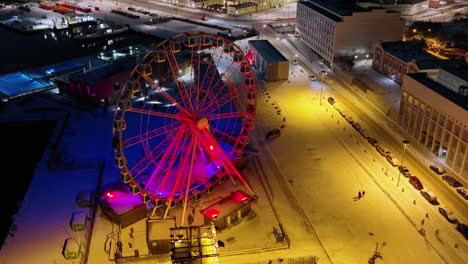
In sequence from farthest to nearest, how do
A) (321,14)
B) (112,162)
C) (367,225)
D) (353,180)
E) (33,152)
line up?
1. (321,14)
2. (33,152)
3. (112,162)
4. (353,180)
5. (367,225)

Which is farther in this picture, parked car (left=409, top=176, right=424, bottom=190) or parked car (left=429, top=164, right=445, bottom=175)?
parked car (left=429, top=164, right=445, bottom=175)

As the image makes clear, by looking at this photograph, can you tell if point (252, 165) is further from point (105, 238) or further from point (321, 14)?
point (321, 14)

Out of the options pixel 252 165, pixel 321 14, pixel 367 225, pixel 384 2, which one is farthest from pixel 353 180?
pixel 384 2

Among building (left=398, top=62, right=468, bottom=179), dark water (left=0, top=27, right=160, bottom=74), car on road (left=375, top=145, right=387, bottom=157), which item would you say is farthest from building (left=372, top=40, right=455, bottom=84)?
dark water (left=0, top=27, right=160, bottom=74)

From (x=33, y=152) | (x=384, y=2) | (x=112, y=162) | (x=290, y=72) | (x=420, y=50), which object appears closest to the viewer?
(x=112, y=162)

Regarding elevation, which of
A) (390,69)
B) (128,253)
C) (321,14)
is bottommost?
(128,253)

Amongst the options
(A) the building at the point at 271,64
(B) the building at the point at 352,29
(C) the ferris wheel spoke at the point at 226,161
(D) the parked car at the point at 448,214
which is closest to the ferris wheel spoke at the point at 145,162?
(C) the ferris wheel spoke at the point at 226,161

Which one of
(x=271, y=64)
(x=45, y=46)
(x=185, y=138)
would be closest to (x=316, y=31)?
(x=271, y=64)

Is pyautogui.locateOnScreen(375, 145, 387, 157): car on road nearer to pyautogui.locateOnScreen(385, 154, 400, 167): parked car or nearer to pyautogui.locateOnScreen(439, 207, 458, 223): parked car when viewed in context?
pyautogui.locateOnScreen(385, 154, 400, 167): parked car
